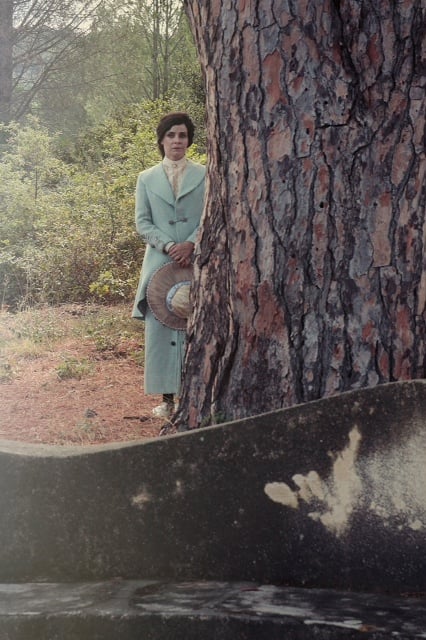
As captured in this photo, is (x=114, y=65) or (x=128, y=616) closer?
(x=128, y=616)

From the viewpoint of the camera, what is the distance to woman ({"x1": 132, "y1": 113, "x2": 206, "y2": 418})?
6.74 m

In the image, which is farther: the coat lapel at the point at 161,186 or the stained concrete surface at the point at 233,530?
the coat lapel at the point at 161,186

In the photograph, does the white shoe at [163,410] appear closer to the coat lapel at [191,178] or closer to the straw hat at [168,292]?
the straw hat at [168,292]

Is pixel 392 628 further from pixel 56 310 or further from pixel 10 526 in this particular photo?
pixel 56 310

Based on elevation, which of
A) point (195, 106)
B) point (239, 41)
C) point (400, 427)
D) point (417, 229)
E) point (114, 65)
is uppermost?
point (114, 65)

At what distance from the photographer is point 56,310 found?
1085cm

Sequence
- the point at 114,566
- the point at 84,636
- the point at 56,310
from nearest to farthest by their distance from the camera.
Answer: the point at 84,636 → the point at 114,566 → the point at 56,310

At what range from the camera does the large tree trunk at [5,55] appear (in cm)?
1811

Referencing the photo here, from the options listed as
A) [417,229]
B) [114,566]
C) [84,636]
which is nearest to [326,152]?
[417,229]

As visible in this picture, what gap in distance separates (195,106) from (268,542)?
42.2 feet

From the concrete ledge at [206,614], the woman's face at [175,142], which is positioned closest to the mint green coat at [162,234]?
the woman's face at [175,142]

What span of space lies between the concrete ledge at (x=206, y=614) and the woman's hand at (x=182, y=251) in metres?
4.23

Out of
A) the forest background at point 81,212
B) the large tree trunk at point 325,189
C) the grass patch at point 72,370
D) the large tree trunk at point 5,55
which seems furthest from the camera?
the large tree trunk at point 5,55

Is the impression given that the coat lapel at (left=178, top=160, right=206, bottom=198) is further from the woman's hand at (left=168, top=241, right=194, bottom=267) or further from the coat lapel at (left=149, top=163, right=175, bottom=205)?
the woman's hand at (left=168, top=241, right=194, bottom=267)
